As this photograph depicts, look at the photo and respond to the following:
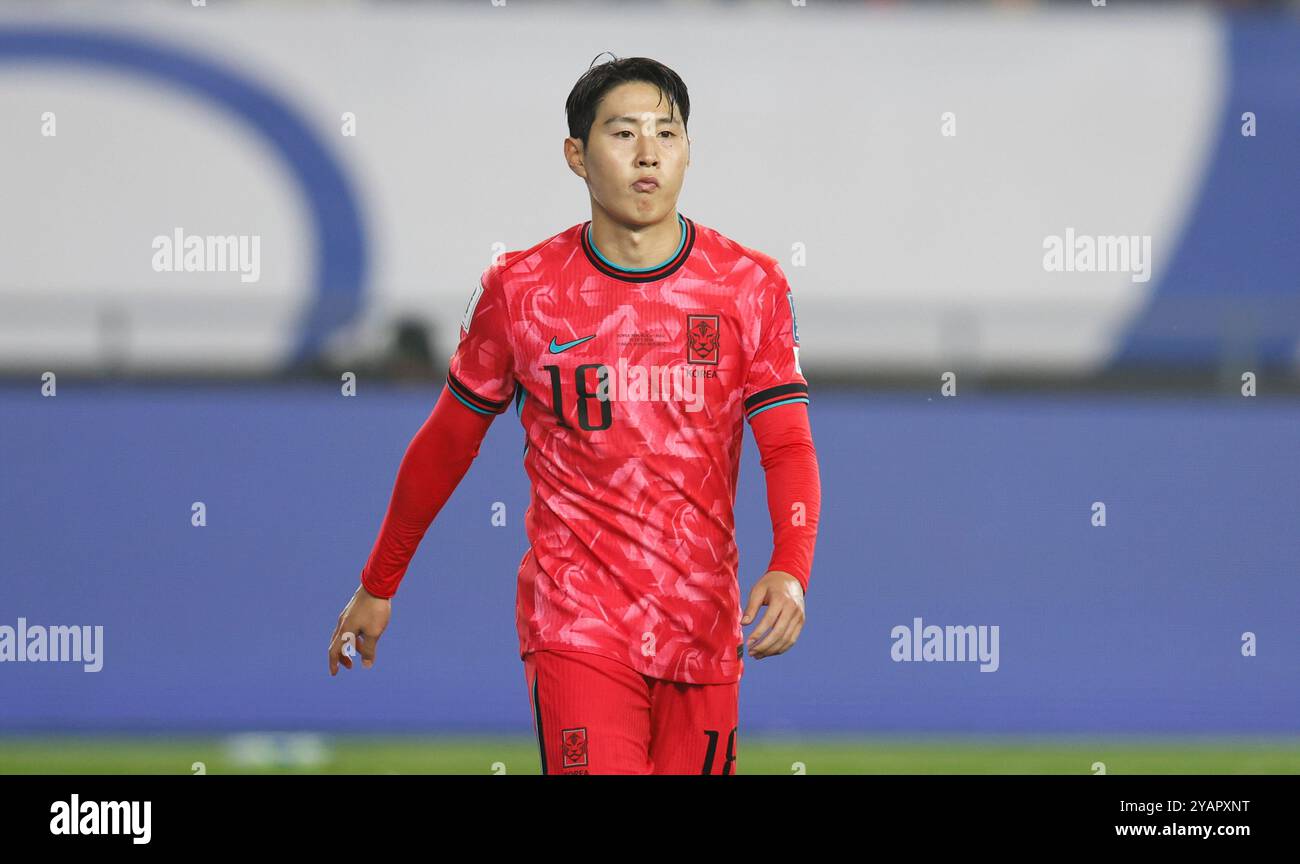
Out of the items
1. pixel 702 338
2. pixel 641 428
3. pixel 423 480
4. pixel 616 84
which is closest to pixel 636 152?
pixel 616 84

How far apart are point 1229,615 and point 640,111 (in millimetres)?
5447

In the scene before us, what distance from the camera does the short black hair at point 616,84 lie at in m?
3.84

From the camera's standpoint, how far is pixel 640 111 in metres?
3.82

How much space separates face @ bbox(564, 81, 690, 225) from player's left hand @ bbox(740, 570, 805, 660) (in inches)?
33.6

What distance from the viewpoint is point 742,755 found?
7.49 metres

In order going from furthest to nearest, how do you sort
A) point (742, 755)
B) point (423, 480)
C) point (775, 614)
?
point (742, 755) < point (423, 480) < point (775, 614)

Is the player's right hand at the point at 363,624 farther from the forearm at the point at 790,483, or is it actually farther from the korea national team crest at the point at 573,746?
the forearm at the point at 790,483

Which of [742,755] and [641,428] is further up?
[641,428]

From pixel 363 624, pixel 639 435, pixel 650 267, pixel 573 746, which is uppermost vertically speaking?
pixel 650 267

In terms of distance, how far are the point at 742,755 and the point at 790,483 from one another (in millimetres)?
3974

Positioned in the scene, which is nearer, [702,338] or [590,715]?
[590,715]

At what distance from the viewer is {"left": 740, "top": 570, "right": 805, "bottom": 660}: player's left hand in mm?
3434

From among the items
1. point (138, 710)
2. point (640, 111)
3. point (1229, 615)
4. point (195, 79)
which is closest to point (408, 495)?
point (640, 111)

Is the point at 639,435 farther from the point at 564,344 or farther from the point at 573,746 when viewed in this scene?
the point at 573,746
